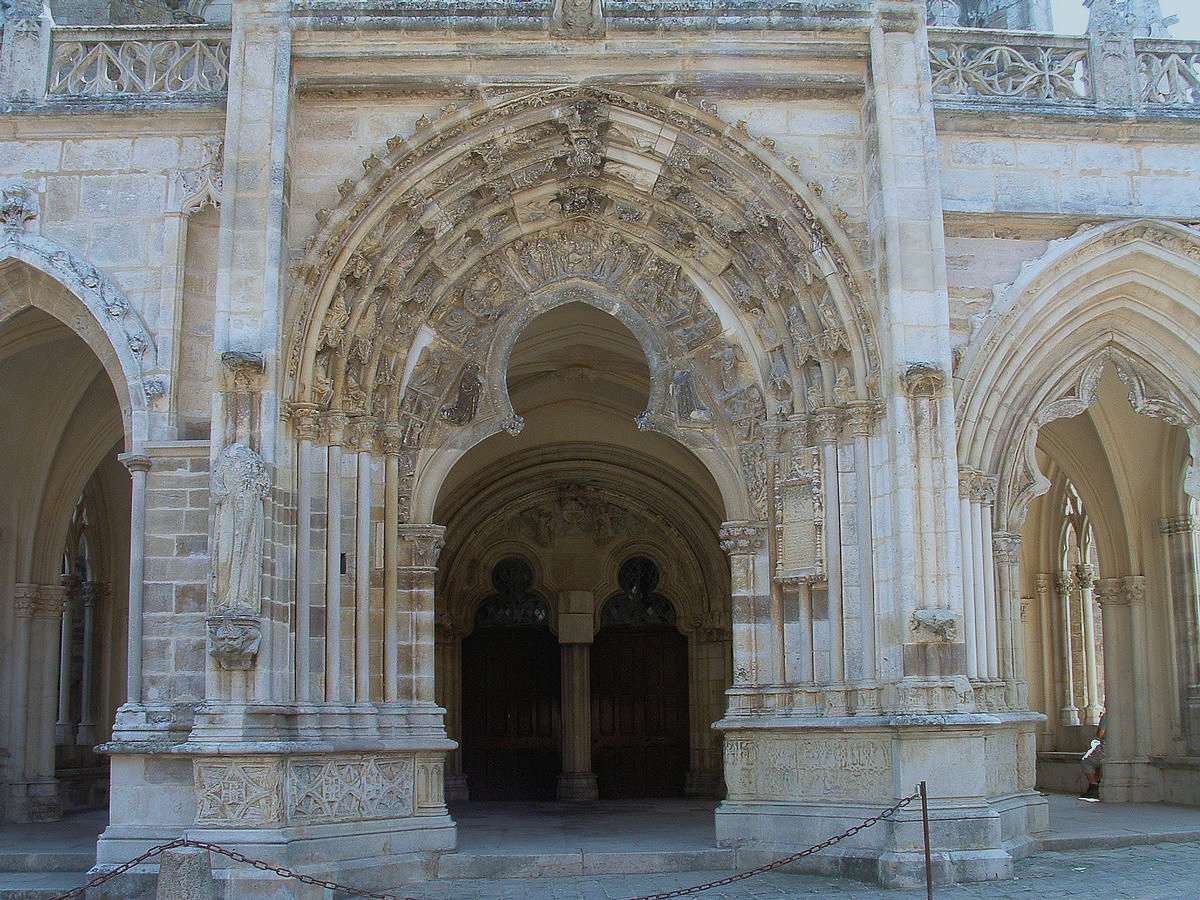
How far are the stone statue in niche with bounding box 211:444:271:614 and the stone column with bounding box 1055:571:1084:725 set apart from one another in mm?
11780

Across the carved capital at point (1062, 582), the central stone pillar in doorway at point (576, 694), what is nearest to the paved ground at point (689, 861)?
the central stone pillar in doorway at point (576, 694)

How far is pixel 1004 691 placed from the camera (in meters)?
11.8

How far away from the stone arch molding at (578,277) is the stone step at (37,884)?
3.55 metres

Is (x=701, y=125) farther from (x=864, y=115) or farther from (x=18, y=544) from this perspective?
(x=18, y=544)

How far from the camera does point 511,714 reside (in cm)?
1772

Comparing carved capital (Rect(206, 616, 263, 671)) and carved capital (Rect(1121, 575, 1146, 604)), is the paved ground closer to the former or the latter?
carved capital (Rect(206, 616, 263, 671))

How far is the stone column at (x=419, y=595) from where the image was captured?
11.4 metres

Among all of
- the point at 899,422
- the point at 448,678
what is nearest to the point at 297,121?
the point at 899,422

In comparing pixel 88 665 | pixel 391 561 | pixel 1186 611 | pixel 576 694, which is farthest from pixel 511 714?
pixel 1186 611

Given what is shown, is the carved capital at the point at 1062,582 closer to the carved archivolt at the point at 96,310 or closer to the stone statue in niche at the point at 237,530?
the stone statue in niche at the point at 237,530

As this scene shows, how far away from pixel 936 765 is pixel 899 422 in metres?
2.43

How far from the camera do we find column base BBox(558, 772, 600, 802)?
16.8 m

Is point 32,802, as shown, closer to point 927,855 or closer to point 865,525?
point 865,525

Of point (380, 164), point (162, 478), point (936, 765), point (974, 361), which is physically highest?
point (380, 164)
